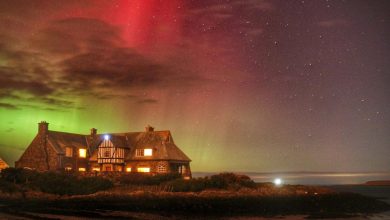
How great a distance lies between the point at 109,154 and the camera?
262 ft

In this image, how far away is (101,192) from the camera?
2377 inches

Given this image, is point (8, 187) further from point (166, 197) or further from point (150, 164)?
point (150, 164)

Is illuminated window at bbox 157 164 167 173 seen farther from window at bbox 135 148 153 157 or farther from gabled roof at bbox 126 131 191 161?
window at bbox 135 148 153 157

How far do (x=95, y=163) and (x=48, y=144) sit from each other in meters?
8.82

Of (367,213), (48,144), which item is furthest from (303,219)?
(48,144)

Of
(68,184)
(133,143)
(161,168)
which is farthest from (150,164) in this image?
(68,184)

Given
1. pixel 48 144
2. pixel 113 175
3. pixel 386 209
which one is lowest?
pixel 386 209

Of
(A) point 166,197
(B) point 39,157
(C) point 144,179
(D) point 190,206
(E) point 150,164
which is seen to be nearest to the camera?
(D) point 190,206

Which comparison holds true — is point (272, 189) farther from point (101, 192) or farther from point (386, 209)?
point (101, 192)

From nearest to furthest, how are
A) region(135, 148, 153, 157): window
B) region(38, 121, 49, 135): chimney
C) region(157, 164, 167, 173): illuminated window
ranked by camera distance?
region(157, 164, 167, 173): illuminated window → region(135, 148, 153, 157): window → region(38, 121, 49, 135): chimney

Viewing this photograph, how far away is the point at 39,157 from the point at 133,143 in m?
16.4

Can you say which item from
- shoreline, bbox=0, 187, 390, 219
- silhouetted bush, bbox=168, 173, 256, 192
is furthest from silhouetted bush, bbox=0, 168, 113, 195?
silhouetted bush, bbox=168, 173, 256, 192

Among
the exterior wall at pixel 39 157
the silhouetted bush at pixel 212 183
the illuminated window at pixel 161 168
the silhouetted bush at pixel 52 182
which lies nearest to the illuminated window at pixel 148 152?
the illuminated window at pixel 161 168

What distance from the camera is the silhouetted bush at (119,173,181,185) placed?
64.6m
